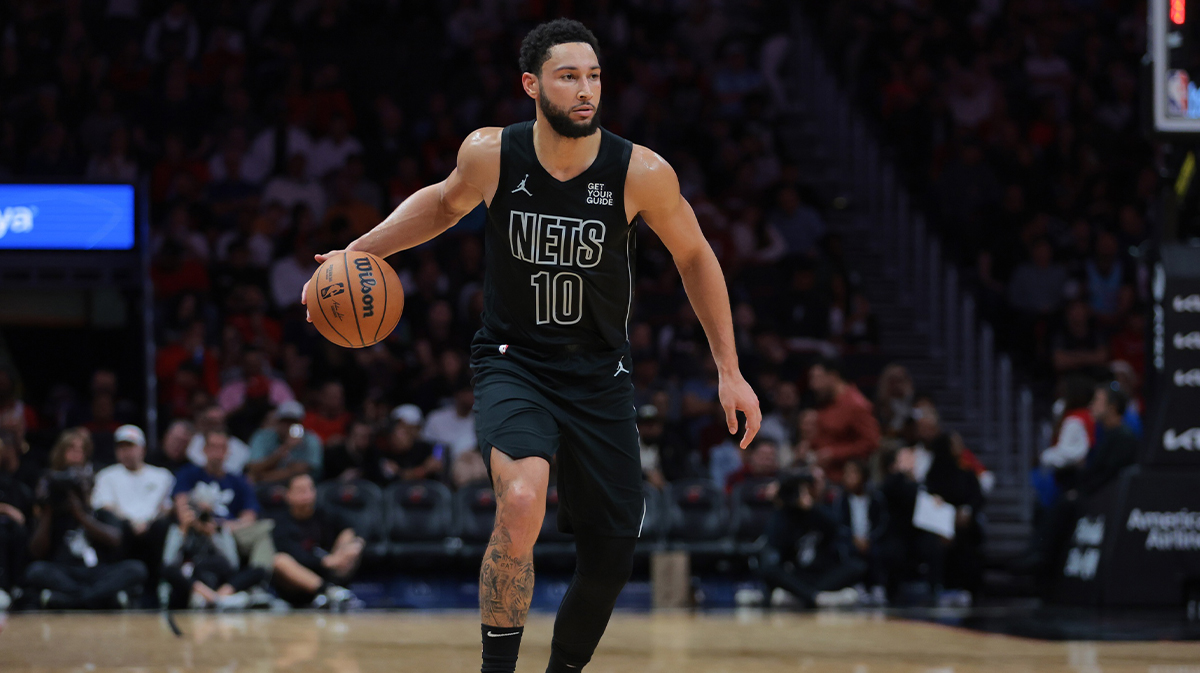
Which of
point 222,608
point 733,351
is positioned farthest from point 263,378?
point 733,351

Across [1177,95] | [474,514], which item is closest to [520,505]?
[1177,95]

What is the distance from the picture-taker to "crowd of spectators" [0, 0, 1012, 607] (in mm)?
11461

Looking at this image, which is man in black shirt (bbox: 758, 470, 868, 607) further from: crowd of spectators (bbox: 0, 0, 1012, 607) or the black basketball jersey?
the black basketball jersey

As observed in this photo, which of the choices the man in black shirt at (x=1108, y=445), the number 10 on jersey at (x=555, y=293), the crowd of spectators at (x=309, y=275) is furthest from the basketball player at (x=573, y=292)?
the man in black shirt at (x=1108, y=445)

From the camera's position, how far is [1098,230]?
1594 cm

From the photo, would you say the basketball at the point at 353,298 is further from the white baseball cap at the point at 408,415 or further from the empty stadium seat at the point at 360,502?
the white baseball cap at the point at 408,415

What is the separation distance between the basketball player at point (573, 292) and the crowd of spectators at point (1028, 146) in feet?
34.1

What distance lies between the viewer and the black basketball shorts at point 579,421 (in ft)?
15.0

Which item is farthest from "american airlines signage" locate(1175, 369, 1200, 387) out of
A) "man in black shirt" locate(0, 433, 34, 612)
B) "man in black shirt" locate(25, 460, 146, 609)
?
"man in black shirt" locate(0, 433, 34, 612)

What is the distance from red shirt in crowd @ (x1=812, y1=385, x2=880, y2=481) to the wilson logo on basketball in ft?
25.4

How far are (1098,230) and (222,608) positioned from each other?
34.6 ft

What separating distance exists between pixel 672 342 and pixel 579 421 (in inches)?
389

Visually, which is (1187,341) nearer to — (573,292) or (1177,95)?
(1177,95)

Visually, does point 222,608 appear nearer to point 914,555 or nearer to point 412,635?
point 412,635
